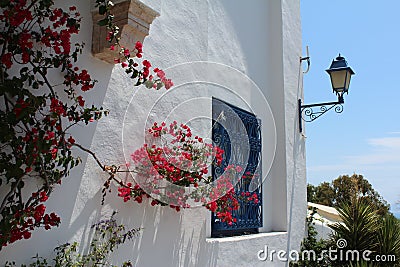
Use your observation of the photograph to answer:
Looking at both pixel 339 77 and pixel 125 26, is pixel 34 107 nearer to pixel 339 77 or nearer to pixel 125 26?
pixel 125 26

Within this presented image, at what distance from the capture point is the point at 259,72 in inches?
258

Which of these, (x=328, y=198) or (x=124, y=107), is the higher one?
(x=328, y=198)

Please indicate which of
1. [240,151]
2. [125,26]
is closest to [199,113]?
[240,151]

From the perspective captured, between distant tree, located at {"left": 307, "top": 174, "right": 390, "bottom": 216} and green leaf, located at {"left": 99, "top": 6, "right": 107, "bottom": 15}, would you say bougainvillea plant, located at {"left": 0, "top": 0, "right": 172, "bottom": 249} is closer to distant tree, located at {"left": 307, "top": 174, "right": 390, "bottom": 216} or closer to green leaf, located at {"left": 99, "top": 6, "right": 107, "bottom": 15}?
green leaf, located at {"left": 99, "top": 6, "right": 107, "bottom": 15}

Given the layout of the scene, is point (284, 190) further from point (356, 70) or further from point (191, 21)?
point (191, 21)

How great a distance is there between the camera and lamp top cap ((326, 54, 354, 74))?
21.3 feet

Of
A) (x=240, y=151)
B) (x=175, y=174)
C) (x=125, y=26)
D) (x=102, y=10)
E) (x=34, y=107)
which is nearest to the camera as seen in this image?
(x=34, y=107)

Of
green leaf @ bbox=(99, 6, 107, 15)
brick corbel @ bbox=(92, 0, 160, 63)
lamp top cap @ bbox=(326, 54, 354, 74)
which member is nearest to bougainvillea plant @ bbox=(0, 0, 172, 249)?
green leaf @ bbox=(99, 6, 107, 15)

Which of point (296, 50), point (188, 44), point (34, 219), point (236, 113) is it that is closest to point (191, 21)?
point (188, 44)

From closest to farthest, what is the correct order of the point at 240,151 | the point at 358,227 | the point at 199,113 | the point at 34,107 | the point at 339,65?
1. the point at 34,107
2. the point at 199,113
3. the point at 240,151
4. the point at 339,65
5. the point at 358,227

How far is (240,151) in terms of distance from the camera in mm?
5660

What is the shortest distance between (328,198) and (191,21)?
41.5 feet

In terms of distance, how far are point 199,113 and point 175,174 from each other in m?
1.13

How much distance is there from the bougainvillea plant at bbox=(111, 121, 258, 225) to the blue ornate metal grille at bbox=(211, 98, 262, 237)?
74 cm
